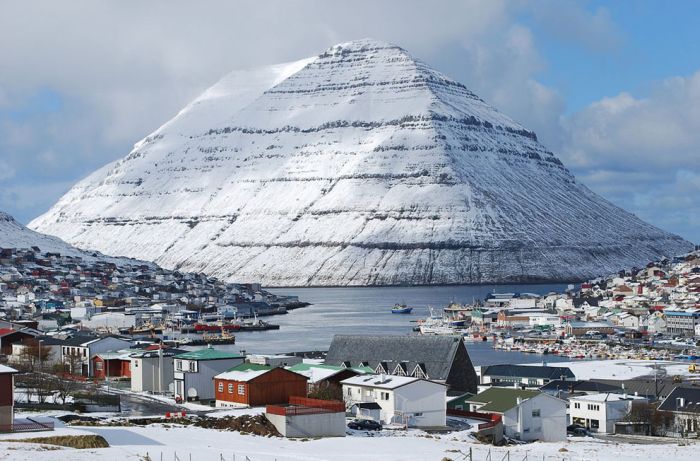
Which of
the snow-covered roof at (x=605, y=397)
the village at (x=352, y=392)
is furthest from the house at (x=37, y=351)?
the snow-covered roof at (x=605, y=397)

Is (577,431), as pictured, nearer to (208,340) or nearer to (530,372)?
(530,372)

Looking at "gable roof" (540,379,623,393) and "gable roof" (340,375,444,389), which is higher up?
"gable roof" (340,375,444,389)

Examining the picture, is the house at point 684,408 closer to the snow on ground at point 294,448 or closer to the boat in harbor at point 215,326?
the snow on ground at point 294,448

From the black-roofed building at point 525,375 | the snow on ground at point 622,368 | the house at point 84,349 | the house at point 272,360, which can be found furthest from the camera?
the snow on ground at point 622,368

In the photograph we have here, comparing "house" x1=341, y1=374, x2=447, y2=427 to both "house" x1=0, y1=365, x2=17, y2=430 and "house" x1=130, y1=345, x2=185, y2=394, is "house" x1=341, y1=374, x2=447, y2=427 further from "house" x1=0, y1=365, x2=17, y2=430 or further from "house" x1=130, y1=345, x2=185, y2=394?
"house" x1=0, y1=365, x2=17, y2=430

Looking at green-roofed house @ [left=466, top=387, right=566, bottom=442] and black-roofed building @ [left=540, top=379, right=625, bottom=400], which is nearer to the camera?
green-roofed house @ [left=466, top=387, right=566, bottom=442]

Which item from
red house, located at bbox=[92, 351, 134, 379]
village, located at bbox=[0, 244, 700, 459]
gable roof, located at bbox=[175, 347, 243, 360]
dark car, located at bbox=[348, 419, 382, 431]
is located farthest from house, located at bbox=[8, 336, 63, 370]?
dark car, located at bbox=[348, 419, 382, 431]

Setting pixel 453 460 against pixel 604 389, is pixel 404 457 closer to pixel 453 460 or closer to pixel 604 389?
pixel 453 460

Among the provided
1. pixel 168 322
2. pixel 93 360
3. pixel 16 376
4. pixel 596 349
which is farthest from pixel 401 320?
pixel 16 376
